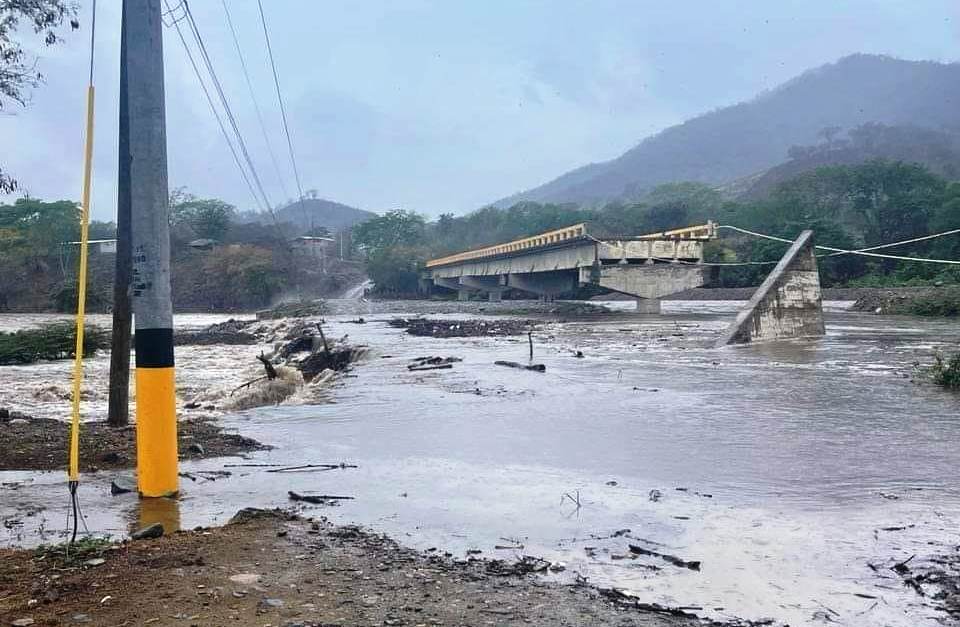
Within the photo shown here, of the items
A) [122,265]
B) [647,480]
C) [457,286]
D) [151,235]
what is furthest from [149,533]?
[457,286]

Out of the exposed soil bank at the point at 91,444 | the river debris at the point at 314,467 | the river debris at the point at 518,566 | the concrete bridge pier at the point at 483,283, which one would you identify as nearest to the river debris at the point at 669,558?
the river debris at the point at 518,566

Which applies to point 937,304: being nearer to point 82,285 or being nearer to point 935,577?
point 935,577

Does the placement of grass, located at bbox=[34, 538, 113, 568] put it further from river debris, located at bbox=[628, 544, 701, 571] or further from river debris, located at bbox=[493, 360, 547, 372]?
river debris, located at bbox=[493, 360, 547, 372]

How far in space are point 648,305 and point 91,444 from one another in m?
38.7

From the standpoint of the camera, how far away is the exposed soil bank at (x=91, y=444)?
8.12 m

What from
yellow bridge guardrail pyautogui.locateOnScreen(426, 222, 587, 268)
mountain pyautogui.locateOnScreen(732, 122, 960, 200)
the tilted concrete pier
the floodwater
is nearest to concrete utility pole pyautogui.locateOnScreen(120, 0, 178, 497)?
the floodwater

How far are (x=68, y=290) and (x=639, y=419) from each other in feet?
219

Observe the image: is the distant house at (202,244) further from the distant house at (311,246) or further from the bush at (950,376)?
the bush at (950,376)

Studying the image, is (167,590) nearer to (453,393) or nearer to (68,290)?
(453,393)

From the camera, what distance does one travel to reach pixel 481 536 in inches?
230

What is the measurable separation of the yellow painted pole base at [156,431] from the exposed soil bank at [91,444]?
1.64 meters

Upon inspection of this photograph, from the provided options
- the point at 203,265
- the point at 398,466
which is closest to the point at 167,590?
the point at 398,466

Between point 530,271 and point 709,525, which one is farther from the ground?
point 530,271

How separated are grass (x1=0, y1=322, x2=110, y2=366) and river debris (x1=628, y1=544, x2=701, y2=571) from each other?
24156mm
